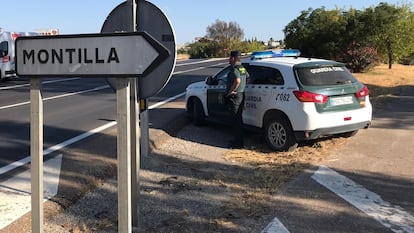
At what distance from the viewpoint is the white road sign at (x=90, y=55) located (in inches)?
113

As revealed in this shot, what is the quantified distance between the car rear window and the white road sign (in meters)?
5.07

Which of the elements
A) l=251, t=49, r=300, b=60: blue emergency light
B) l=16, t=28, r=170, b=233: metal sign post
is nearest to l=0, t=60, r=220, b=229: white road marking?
l=16, t=28, r=170, b=233: metal sign post

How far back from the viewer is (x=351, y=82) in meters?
8.02

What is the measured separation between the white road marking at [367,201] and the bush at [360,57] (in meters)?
20.6

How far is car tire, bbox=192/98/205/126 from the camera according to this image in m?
9.98

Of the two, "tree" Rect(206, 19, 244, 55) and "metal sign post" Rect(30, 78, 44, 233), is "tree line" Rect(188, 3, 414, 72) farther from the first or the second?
"tree" Rect(206, 19, 244, 55)

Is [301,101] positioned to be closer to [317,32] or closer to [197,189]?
[197,189]

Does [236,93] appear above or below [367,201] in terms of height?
above

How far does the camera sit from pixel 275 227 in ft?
15.0

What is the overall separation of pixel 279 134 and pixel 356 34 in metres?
21.1

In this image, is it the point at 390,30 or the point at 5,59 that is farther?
the point at 390,30

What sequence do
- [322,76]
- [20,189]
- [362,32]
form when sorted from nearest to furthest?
[20,189], [322,76], [362,32]

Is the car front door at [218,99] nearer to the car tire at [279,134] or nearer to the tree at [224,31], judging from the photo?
the car tire at [279,134]

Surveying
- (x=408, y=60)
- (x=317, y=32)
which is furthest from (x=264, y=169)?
(x=408, y=60)
